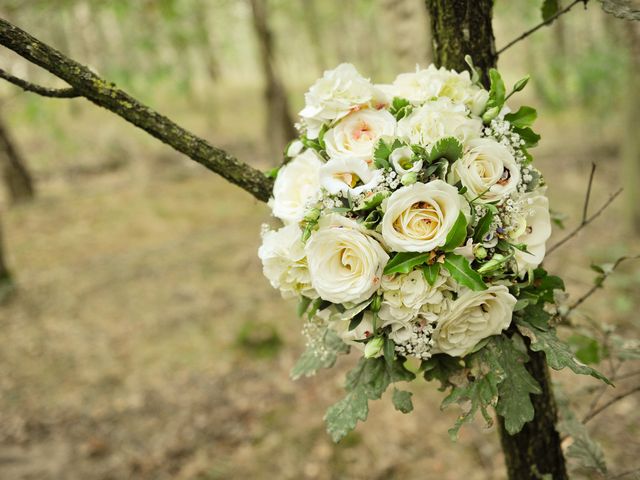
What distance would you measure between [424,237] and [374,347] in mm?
310

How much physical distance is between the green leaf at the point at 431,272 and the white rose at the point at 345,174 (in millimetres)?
249

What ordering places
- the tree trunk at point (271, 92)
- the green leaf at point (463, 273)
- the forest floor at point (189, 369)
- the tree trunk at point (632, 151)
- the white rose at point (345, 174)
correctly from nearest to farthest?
the green leaf at point (463, 273), the white rose at point (345, 174), the forest floor at point (189, 369), the tree trunk at point (271, 92), the tree trunk at point (632, 151)

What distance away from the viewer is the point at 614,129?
41.7 ft

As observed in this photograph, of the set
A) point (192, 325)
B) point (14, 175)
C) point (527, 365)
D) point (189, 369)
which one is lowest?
point (527, 365)

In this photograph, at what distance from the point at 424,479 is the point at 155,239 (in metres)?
6.18

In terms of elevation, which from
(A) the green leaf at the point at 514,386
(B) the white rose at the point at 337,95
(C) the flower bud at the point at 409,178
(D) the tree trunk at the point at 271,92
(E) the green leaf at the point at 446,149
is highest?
(D) the tree trunk at the point at 271,92

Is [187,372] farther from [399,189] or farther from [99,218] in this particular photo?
[99,218]

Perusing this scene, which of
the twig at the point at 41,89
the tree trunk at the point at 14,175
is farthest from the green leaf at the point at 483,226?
the tree trunk at the point at 14,175

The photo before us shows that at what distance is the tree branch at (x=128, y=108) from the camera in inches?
49.1

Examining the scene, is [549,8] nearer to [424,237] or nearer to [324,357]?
[424,237]

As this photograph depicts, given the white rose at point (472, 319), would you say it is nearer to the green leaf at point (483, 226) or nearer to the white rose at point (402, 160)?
the green leaf at point (483, 226)

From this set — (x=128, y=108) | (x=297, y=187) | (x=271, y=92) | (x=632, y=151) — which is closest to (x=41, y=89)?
(x=128, y=108)

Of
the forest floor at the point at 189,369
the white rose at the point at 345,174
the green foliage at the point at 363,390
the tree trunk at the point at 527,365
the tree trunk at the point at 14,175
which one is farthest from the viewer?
the tree trunk at the point at 14,175

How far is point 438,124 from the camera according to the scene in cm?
120
